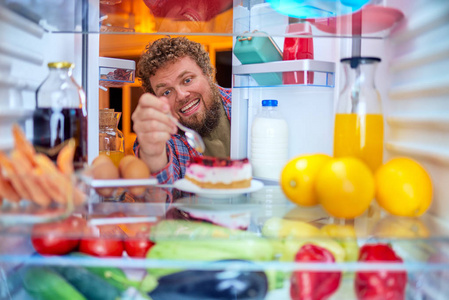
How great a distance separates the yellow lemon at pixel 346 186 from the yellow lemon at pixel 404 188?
0.14 feet

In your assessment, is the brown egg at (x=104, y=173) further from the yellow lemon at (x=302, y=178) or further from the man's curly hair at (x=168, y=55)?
the man's curly hair at (x=168, y=55)

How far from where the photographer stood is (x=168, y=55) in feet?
8.27

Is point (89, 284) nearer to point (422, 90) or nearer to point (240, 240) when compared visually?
point (240, 240)

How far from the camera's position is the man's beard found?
7.80 ft

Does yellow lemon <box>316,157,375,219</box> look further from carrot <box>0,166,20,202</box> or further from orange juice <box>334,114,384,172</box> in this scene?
carrot <box>0,166,20,202</box>

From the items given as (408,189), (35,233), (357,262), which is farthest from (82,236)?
(408,189)

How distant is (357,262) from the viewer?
2.28 ft

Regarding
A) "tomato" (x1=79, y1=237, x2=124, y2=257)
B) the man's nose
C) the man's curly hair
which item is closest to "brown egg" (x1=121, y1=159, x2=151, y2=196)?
"tomato" (x1=79, y1=237, x2=124, y2=257)

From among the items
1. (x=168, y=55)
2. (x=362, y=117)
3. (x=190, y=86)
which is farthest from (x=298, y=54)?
(x=168, y=55)

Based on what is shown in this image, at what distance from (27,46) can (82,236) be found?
457 millimetres

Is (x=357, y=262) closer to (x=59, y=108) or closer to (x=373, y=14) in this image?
(x=373, y=14)

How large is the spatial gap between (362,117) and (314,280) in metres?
0.35

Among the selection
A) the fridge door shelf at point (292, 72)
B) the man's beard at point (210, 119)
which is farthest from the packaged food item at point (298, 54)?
the man's beard at point (210, 119)

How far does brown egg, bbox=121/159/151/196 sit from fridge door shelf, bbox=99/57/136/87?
1.11 meters
